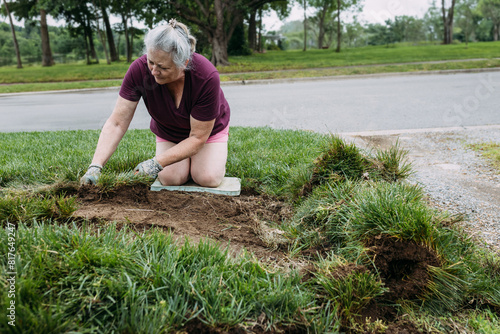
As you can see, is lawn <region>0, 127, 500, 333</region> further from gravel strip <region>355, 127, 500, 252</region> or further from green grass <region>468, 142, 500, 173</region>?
green grass <region>468, 142, 500, 173</region>

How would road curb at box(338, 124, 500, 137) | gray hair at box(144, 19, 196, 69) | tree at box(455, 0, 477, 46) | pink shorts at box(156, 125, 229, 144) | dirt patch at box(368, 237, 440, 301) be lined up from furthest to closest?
tree at box(455, 0, 477, 46), road curb at box(338, 124, 500, 137), pink shorts at box(156, 125, 229, 144), gray hair at box(144, 19, 196, 69), dirt patch at box(368, 237, 440, 301)

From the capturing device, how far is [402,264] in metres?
2.05

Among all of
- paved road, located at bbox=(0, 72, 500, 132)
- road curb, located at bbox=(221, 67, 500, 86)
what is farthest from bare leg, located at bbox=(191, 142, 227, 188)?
road curb, located at bbox=(221, 67, 500, 86)

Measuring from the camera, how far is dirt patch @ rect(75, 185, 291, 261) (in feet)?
8.06

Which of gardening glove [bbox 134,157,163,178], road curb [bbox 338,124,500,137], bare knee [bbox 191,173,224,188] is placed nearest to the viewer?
gardening glove [bbox 134,157,163,178]

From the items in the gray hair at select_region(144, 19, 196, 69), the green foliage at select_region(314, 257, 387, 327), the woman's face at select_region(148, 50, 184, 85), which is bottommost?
the green foliage at select_region(314, 257, 387, 327)

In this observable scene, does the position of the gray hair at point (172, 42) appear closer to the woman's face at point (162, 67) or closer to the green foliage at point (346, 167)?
the woman's face at point (162, 67)

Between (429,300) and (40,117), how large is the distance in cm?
871

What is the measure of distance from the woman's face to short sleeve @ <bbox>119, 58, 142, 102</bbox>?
32 cm

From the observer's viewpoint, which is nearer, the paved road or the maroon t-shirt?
the maroon t-shirt

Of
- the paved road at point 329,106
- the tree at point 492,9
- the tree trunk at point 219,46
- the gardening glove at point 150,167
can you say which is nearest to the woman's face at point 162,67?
the gardening glove at point 150,167

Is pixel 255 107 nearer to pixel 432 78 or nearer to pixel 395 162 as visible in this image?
pixel 395 162

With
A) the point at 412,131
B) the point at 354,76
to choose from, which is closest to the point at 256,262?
the point at 412,131

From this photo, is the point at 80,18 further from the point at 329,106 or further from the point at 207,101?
the point at 207,101
